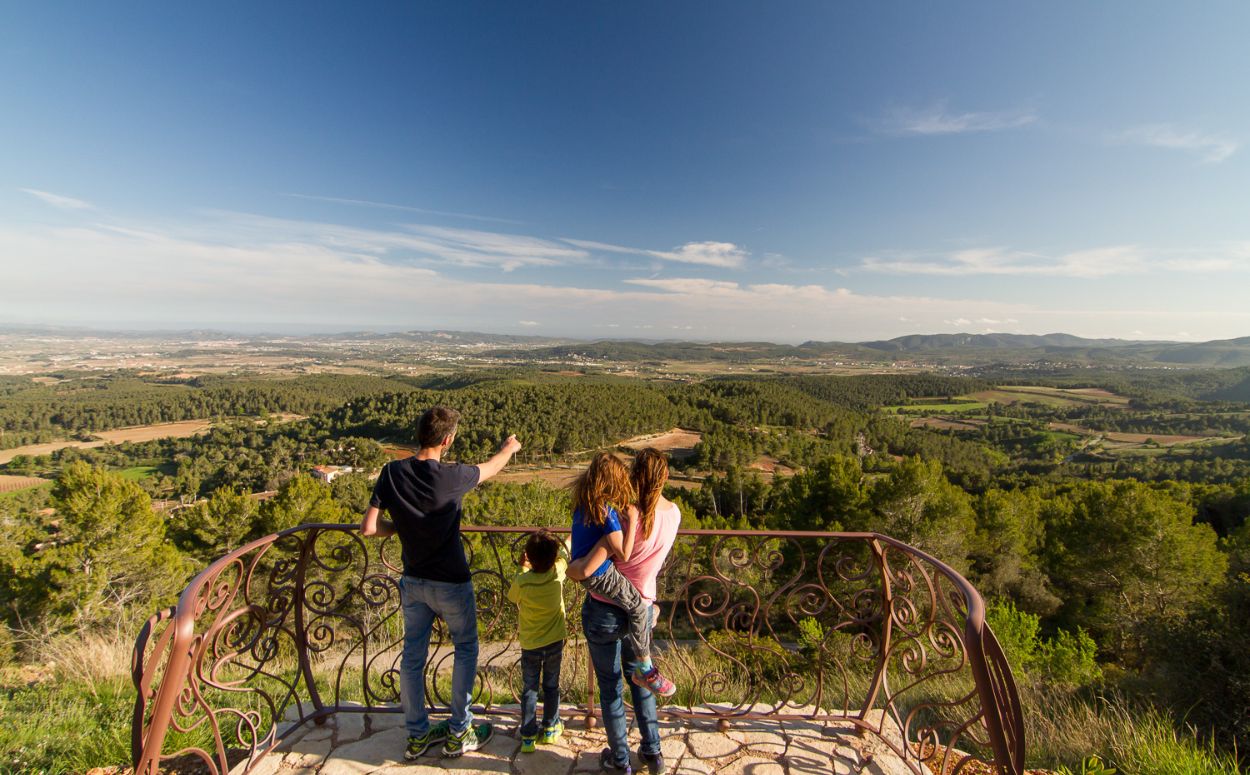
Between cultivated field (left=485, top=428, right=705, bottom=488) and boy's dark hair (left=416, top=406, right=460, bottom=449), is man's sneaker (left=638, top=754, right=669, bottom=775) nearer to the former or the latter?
boy's dark hair (left=416, top=406, right=460, bottom=449)

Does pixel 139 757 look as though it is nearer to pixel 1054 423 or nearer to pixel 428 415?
pixel 428 415

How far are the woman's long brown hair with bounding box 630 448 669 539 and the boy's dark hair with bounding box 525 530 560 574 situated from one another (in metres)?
0.51

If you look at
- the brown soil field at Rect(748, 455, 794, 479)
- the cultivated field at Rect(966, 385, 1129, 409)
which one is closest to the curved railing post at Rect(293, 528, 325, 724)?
the brown soil field at Rect(748, 455, 794, 479)

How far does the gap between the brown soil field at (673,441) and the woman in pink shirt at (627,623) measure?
2259 inches

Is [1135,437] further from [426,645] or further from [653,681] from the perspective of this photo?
[426,645]

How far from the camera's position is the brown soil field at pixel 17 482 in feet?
144

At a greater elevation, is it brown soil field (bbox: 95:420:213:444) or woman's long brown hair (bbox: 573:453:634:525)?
woman's long brown hair (bbox: 573:453:634:525)

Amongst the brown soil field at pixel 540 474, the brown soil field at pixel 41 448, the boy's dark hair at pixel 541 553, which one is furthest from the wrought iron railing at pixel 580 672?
the brown soil field at pixel 41 448

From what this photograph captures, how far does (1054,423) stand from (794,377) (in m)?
61.5

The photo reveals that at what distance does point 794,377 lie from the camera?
136m

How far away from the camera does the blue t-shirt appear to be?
92.2 inches

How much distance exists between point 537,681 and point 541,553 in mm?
843

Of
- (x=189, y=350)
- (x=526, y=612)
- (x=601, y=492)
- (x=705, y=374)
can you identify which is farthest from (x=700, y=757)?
(x=189, y=350)

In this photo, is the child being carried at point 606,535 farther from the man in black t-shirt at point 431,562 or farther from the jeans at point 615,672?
the man in black t-shirt at point 431,562
